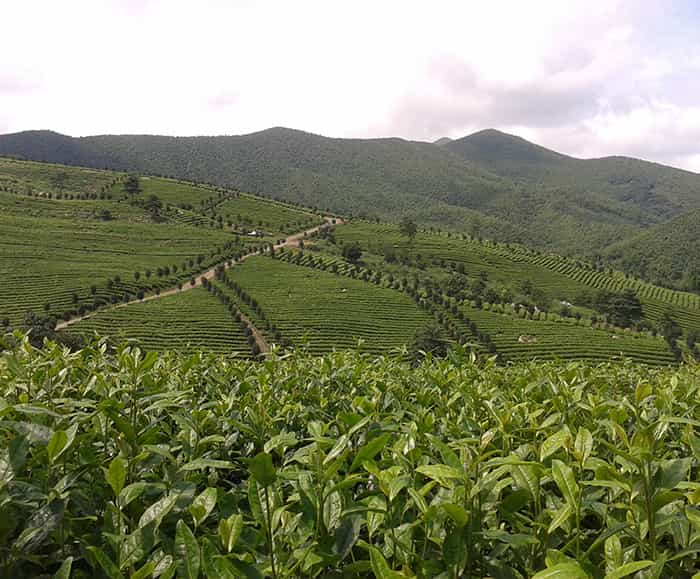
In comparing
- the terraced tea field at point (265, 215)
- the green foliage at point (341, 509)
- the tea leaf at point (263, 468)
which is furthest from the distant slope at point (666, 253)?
the tea leaf at point (263, 468)

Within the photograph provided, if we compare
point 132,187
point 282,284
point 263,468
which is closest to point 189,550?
point 263,468

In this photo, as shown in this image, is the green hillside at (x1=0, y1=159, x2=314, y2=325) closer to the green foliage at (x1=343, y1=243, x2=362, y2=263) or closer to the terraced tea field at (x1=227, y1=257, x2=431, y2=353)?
the terraced tea field at (x1=227, y1=257, x2=431, y2=353)

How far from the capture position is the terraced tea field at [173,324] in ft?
191

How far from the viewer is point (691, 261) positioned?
15275cm

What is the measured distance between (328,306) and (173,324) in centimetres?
2542

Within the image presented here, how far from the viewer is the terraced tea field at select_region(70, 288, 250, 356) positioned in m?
58.3

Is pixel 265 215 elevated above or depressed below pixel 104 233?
above

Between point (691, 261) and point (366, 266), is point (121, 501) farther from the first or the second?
point (691, 261)

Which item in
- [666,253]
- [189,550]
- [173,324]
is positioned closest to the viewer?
[189,550]

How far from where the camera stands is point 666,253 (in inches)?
6407

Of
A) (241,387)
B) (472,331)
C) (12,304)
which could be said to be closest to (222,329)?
(12,304)

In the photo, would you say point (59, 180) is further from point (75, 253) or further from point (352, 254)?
point (352, 254)

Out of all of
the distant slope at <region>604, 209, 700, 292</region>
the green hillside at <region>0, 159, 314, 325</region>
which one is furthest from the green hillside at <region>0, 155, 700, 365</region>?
the distant slope at <region>604, 209, 700, 292</region>

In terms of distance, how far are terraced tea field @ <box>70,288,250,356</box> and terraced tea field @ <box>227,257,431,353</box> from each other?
754 centimetres
